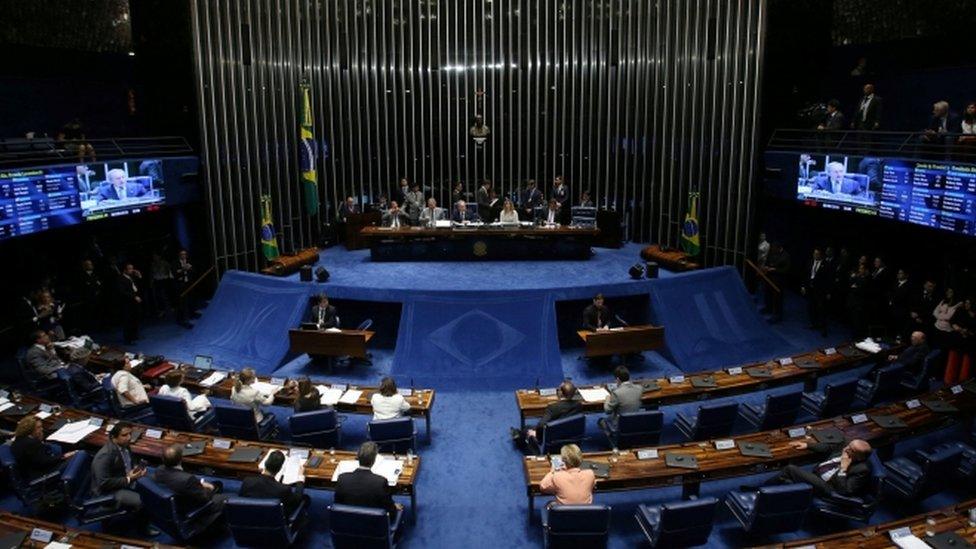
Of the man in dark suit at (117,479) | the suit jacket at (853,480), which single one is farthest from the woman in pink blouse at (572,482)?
the man in dark suit at (117,479)

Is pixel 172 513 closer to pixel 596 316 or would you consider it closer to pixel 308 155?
pixel 596 316

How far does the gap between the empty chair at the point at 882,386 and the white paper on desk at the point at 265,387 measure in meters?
7.99

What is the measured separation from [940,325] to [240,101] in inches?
551

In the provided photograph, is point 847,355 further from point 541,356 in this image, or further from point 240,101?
point 240,101

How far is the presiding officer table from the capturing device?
15102mm

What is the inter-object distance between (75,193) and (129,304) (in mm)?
2205

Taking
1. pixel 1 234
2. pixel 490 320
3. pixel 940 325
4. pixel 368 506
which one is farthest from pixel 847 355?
pixel 1 234

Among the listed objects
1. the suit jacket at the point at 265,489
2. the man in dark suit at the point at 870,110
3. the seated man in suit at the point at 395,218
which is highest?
the man in dark suit at the point at 870,110

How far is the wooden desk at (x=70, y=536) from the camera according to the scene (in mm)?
5887

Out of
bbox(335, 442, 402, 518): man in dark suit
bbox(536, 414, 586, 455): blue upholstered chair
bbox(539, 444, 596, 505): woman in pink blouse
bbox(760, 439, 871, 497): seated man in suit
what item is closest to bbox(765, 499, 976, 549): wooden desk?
bbox(760, 439, 871, 497): seated man in suit

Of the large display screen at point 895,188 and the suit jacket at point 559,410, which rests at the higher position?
the large display screen at point 895,188

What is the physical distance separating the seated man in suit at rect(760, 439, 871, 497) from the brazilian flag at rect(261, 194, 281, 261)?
11.4 m

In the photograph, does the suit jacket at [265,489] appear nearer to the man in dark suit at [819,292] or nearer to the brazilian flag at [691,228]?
the man in dark suit at [819,292]

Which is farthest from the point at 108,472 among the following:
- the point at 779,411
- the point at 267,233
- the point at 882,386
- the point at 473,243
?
the point at 882,386
